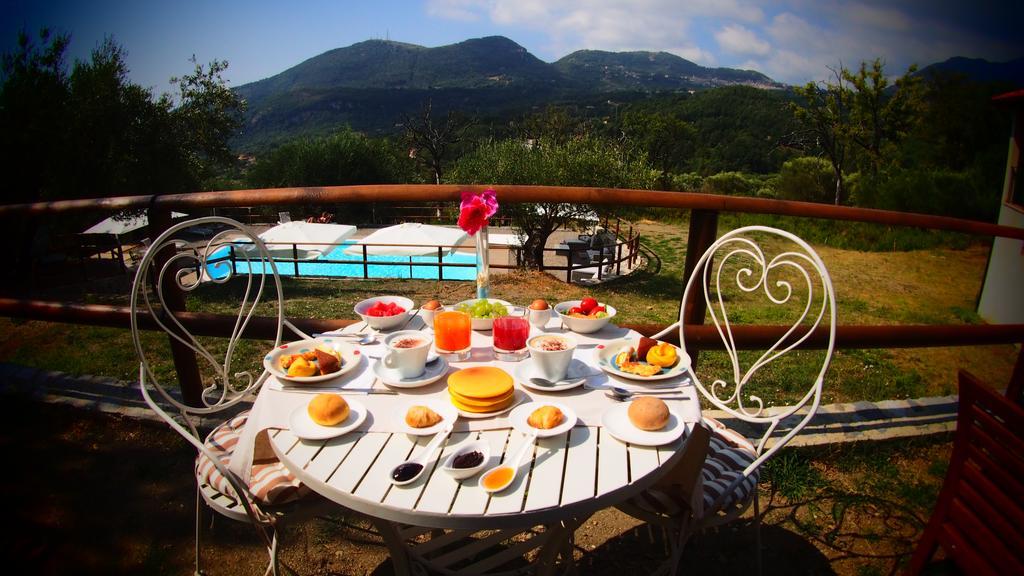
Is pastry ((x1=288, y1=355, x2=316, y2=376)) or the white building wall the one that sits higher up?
pastry ((x1=288, y1=355, x2=316, y2=376))

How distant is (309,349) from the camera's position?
5.24ft

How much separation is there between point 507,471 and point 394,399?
454 millimetres

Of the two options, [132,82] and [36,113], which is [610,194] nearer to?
[36,113]

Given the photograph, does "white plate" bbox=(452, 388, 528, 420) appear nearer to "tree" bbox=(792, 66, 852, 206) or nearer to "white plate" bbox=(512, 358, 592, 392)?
"white plate" bbox=(512, 358, 592, 392)

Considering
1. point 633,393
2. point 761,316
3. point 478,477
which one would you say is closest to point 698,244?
point 633,393

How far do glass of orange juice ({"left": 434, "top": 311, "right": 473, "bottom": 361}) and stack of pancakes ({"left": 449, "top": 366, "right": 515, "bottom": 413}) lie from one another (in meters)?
0.18

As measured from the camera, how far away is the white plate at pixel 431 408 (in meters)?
1.18

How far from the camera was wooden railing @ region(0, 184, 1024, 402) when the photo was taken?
6.71 ft

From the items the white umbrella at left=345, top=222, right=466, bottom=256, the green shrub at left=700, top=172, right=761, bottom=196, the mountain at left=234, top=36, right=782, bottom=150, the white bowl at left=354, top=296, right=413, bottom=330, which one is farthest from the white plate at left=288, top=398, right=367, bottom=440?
the mountain at left=234, top=36, right=782, bottom=150

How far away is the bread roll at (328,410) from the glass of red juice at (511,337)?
516mm

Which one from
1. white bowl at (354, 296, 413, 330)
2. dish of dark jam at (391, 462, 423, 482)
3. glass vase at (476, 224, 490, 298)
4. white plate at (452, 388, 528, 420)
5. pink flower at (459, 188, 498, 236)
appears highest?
pink flower at (459, 188, 498, 236)

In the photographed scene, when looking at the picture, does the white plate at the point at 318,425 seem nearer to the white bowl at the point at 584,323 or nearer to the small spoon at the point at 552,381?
the small spoon at the point at 552,381

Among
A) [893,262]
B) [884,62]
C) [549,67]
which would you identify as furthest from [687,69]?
[893,262]

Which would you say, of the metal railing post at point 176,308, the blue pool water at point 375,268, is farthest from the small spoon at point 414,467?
the blue pool water at point 375,268
